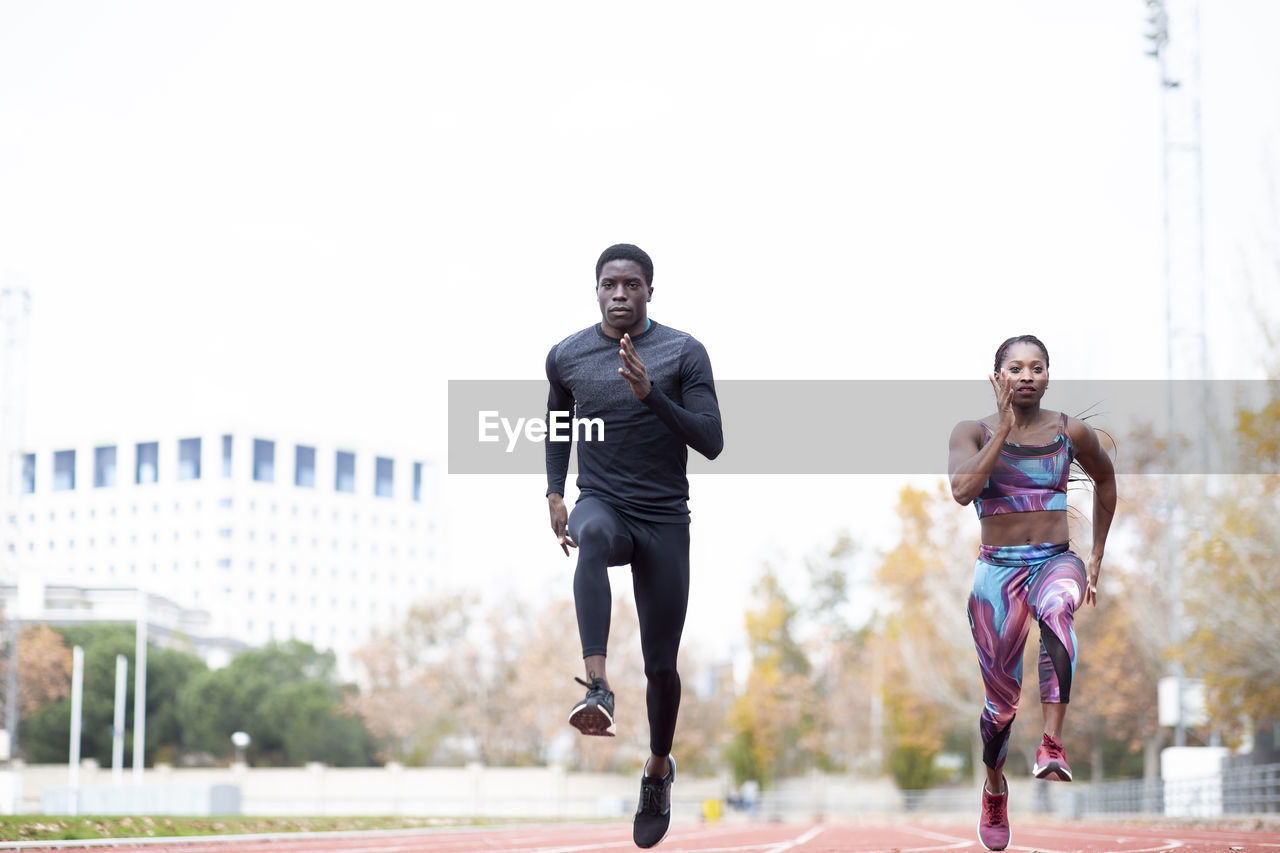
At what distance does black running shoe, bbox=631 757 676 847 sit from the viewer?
23.9 feet

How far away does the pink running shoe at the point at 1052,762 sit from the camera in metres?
6.91

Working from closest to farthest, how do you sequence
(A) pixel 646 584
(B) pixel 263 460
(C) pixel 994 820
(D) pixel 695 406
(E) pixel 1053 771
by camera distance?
1. (D) pixel 695 406
2. (A) pixel 646 584
3. (E) pixel 1053 771
4. (C) pixel 994 820
5. (B) pixel 263 460

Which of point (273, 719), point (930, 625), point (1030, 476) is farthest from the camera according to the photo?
point (273, 719)

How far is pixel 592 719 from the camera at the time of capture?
244 inches

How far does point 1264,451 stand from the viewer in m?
27.0

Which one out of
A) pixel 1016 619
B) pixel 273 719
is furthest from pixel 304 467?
pixel 1016 619

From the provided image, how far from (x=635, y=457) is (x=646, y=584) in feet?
1.86

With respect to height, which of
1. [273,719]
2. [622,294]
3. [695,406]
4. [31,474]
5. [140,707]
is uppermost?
[31,474]

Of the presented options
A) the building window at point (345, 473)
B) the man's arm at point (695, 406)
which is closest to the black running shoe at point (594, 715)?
the man's arm at point (695, 406)

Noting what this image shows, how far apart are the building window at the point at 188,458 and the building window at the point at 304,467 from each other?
11185mm

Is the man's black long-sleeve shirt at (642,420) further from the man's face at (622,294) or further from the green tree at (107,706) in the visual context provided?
the green tree at (107,706)

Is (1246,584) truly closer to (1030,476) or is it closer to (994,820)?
(994,820)

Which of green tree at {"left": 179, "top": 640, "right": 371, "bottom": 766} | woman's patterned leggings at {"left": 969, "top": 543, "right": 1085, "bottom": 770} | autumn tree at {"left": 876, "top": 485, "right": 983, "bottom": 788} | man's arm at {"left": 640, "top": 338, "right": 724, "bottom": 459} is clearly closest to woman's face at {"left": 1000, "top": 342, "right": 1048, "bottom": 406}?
woman's patterned leggings at {"left": 969, "top": 543, "right": 1085, "bottom": 770}

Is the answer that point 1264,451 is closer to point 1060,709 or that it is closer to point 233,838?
point 233,838
